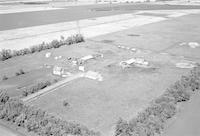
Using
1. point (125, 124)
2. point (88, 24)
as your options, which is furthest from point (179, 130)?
point (88, 24)

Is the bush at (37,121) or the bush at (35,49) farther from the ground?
the bush at (35,49)

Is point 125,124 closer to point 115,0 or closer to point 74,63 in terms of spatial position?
point 74,63

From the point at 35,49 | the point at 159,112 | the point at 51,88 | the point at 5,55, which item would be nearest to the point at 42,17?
the point at 35,49

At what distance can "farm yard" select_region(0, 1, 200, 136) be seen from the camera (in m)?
9.12

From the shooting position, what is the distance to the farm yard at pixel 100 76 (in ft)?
29.9

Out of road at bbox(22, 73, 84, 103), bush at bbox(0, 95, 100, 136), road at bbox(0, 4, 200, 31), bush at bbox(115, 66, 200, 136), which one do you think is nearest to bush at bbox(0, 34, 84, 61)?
road at bbox(22, 73, 84, 103)

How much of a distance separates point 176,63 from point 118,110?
6.99 metres

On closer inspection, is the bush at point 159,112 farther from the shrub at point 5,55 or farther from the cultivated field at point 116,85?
the shrub at point 5,55

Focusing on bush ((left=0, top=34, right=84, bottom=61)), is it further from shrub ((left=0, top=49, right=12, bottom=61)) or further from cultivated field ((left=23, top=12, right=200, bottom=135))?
cultivated field ((left=23, top=12, right=200, bottom=135))

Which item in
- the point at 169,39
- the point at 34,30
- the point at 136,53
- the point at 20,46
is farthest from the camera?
the point at 34,30

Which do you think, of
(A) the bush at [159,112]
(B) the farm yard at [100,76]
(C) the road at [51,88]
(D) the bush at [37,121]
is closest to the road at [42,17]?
(B) the farm yard at [100,76]

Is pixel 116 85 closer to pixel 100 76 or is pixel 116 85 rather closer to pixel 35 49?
pixel 100 76

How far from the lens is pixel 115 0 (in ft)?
247

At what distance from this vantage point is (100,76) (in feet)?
41.0
